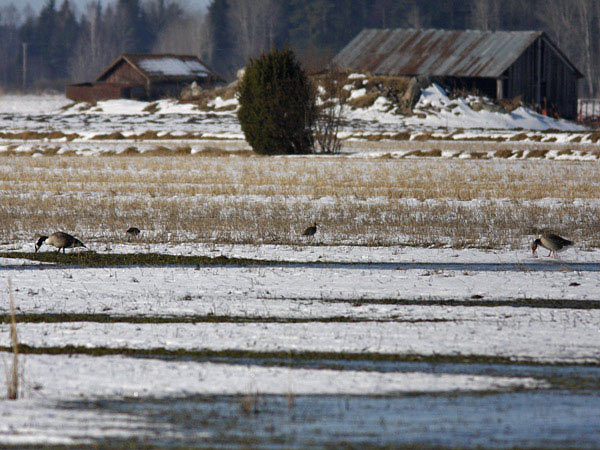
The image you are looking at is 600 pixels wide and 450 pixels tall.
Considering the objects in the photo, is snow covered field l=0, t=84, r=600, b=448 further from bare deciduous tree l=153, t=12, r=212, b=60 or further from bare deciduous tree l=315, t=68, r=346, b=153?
bare deciduous tree l=153, t=12, r=212, b=60

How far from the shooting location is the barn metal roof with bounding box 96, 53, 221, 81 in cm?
7712

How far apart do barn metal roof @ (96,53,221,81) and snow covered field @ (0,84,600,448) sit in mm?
54818

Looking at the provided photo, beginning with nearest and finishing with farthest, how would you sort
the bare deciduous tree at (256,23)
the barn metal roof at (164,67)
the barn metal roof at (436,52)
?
the barn metal roof at (436,52)
the barn metal roof at (164,67)
the bare deciduous tree at (256,23)

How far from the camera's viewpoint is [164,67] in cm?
7925

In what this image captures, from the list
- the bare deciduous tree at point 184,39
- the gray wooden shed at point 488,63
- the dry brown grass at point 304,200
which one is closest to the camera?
the dry brown grass at point 304,200

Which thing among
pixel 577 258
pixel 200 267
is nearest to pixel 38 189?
pixel 200 267

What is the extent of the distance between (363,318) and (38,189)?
16.7 metres

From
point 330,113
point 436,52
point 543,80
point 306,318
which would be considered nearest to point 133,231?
point 306,318

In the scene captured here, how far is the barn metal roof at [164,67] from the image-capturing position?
77.1 meters

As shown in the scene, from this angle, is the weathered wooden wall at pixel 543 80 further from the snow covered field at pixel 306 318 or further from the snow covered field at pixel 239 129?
the snow covered field at pixel 306 318

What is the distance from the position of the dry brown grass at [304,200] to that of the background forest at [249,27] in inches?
1993

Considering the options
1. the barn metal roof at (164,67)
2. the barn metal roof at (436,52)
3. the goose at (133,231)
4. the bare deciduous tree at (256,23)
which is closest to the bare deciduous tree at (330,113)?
the goose at (133,231)

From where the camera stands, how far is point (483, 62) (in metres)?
63.5

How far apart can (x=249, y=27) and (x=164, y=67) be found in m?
41.1
